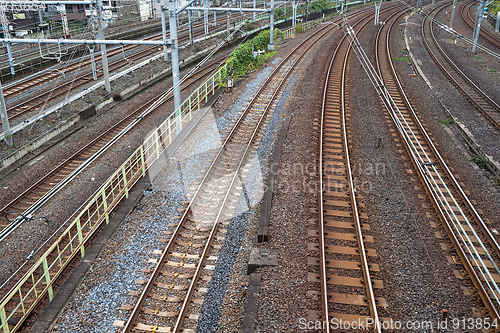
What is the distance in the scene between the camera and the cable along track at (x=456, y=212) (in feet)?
23.7

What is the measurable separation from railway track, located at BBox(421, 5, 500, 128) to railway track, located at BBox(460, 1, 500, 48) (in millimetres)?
4161

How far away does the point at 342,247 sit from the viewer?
8.45 metres

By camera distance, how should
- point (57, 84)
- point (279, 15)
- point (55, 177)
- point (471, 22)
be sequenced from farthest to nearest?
point (279, 15) → point (471, 22) → point (57, 84) → point (55, 177)

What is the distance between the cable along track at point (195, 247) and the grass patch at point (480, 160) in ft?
23.5

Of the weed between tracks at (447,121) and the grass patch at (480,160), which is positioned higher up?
the weed between tracks at (447,121)

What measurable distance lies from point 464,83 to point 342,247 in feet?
52.3

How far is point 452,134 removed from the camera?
566 inches

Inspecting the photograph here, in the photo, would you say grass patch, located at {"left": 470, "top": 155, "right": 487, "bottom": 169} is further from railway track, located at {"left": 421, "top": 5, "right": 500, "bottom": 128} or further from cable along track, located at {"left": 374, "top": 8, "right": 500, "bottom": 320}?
railway track, located at {"left": 421, "top": 5, "right": 500, "bottom": 128}
